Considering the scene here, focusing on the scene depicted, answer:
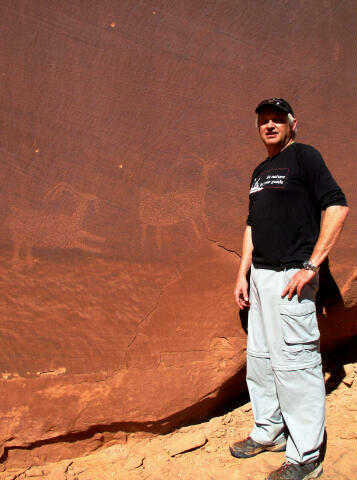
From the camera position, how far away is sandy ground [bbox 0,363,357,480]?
2.06 meters

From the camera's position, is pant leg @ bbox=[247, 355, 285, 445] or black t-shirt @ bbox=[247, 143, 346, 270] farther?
pant leg @ bbox=[247, 355, 285, 445]

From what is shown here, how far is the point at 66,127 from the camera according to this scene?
2.06 m

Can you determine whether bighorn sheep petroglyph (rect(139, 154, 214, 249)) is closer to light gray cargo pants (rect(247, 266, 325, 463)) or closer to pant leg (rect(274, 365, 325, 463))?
light gray cargo pants (rect(247, 266, 325, 463))

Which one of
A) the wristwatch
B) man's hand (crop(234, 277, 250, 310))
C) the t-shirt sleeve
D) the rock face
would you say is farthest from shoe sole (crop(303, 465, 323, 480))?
the t-shirt sleeve

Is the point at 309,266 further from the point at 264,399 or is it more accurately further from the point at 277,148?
the point at 264,399

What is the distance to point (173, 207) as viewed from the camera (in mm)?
2170

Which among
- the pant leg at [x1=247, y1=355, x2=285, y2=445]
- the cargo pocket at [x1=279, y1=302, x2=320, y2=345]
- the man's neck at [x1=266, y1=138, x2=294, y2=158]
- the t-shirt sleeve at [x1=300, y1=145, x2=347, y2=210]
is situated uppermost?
the man's neck at [x1=266, y1=138, x2=294, y2=158]

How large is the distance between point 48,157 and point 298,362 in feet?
4.56

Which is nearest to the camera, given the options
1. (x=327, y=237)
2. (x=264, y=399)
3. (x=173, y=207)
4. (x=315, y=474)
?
(x=327, y=237)

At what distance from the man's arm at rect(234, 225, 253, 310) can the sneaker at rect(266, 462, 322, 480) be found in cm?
69

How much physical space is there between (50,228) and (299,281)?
111 cm

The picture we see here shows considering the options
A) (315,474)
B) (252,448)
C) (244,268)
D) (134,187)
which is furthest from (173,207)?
(315,474)

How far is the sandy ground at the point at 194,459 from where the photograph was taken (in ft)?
6.77

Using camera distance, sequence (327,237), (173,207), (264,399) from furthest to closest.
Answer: (173,207), (264,399), (327,237)
